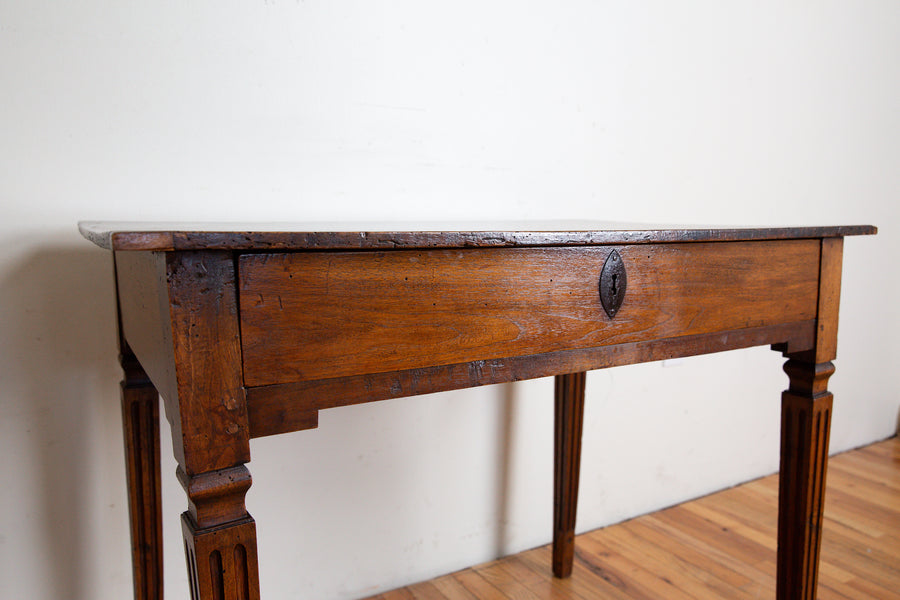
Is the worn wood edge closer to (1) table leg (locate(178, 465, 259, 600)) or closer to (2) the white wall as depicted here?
(1) table leg (locate(178, 465, 259, 600))

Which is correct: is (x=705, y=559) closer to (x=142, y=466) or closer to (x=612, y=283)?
(x=612, y=283)

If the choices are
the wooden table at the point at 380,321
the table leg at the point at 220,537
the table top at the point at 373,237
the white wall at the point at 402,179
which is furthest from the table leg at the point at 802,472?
the table leg at the point at 220,537

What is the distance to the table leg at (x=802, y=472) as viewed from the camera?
1.03m

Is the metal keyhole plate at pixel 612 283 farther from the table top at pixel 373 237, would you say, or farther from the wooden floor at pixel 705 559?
the wooden floor at pixel 705 559

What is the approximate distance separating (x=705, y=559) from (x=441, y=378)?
108 centimetres

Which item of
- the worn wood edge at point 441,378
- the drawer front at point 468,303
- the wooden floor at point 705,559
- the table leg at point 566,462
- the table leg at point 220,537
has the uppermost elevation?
the drawer front at point 468,303

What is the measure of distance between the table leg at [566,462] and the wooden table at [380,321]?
1.39ft

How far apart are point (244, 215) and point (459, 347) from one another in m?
0.60

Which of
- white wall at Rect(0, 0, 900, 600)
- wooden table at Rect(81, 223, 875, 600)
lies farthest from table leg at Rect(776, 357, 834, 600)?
white wall at Rect(0, 0, 900, 600)

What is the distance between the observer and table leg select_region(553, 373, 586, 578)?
1345mm

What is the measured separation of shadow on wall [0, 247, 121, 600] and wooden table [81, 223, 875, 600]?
11cm

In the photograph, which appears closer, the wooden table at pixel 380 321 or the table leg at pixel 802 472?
the wooden table at pixel 380 321

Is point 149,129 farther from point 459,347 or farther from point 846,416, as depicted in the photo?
point 846,416

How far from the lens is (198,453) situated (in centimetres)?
58
